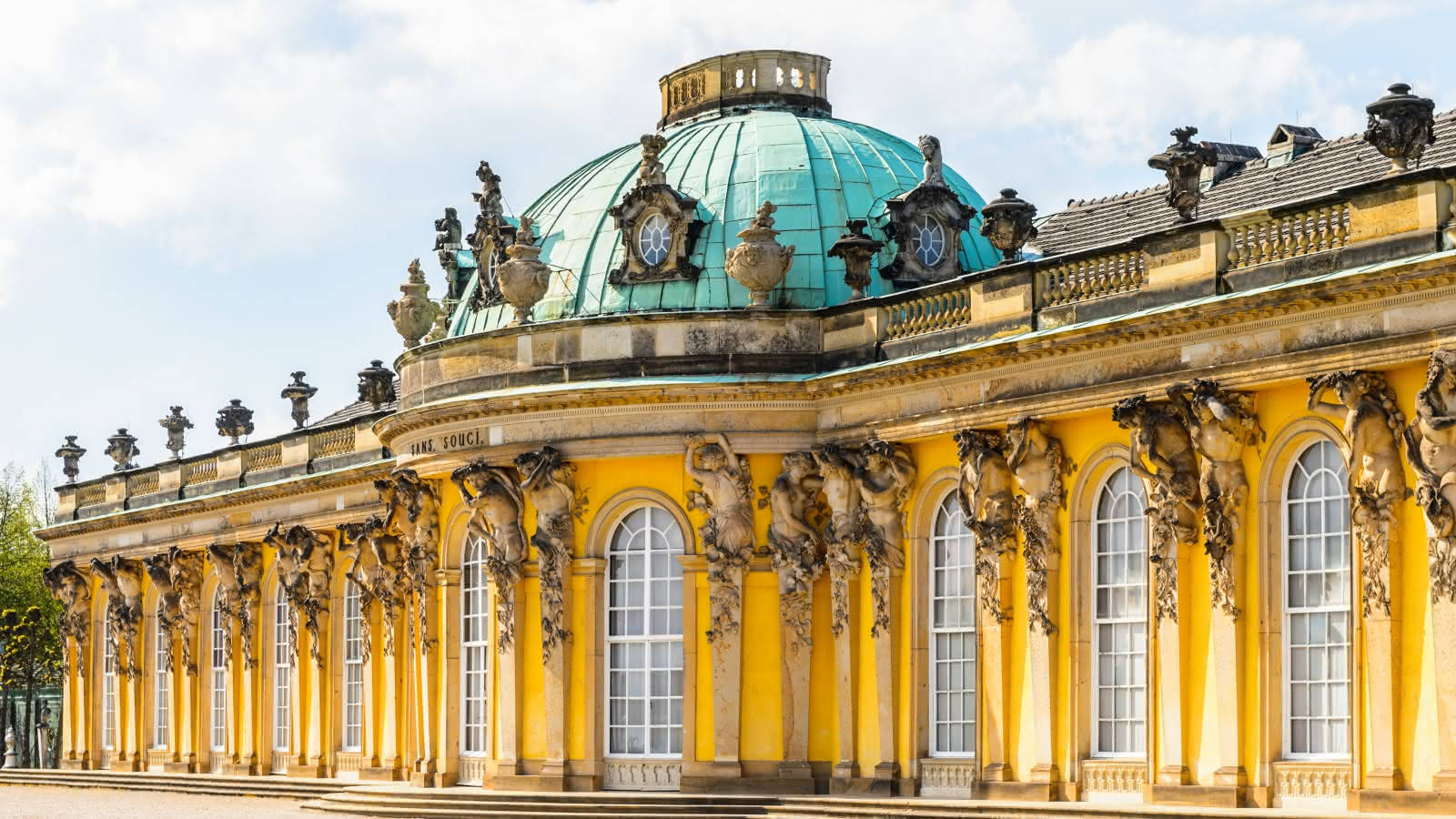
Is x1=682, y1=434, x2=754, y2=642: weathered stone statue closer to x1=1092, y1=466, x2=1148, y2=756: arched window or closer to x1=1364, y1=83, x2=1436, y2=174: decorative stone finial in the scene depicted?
x1=1092, y1=466, x2=1148, y2=756: arched window

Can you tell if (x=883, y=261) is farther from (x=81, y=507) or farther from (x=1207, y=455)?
(x=81, y=507)

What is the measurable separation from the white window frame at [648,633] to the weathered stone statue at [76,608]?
24327mm

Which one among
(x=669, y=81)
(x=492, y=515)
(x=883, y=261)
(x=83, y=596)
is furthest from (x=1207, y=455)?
(x=83, y=596)

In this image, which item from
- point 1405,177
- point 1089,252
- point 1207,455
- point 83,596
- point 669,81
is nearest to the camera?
point 1405,177

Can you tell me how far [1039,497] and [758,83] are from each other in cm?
1189

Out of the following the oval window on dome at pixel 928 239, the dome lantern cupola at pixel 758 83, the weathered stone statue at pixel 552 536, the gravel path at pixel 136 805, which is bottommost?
the gravel path at pixel 136 805

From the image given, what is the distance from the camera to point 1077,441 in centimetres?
2914

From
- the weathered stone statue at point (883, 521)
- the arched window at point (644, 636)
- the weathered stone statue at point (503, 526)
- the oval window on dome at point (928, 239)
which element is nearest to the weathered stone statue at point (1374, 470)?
the weathered stone statue at point (883, 521)

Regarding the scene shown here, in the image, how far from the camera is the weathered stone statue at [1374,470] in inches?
969

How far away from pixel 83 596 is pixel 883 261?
2680 centimetres

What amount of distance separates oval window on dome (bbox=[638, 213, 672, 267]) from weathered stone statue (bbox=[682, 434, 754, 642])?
3179 millimetres

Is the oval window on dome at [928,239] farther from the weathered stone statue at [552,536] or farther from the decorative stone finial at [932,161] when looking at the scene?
the weathered stone statue at [552,536]

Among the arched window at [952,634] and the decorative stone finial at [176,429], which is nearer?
the arched window at [952,634]

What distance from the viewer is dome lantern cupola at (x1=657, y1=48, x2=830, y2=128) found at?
128 ft
